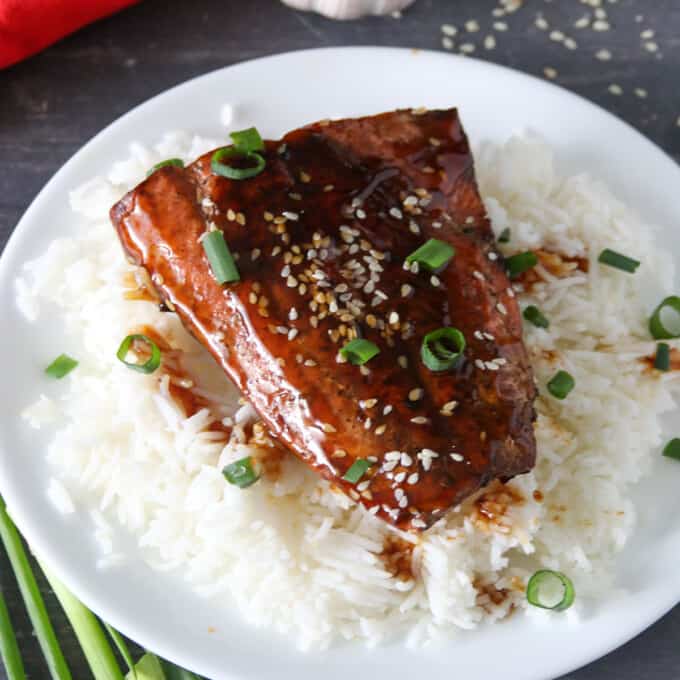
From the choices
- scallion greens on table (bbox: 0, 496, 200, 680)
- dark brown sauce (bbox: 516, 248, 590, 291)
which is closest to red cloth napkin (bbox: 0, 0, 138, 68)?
scallion greens on table (bbox: 0, 496, 200, 680)

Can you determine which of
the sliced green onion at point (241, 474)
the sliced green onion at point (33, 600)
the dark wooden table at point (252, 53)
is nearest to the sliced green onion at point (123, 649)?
the sliced green onion at point (33, 600)

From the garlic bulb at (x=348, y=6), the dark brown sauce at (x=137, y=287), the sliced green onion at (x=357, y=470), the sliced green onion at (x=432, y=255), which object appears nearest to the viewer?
the sliced green onion at (x=357, y=470)

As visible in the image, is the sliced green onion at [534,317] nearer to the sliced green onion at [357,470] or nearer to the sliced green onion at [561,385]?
the sliced green onion at [561,385]

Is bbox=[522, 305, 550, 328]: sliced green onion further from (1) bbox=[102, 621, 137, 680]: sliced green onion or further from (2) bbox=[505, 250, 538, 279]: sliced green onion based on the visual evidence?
(1) bbox=[102, 621, 137, 680]: sliced green onion

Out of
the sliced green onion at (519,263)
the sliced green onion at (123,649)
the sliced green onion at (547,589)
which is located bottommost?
the sliced green onion at (547,589)

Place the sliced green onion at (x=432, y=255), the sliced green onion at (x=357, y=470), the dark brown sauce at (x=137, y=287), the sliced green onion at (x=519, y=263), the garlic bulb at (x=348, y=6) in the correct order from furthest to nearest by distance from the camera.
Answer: the garlic bulb at (x=348, y=6), the sliced green onion at (x=519, y=263), the dark brown sauce at (x=137, y=287), the sliced green onion at (x=432, y=255), the sliced green onion at (x=357, y=470)

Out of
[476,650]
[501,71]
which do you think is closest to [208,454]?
[476,650]
